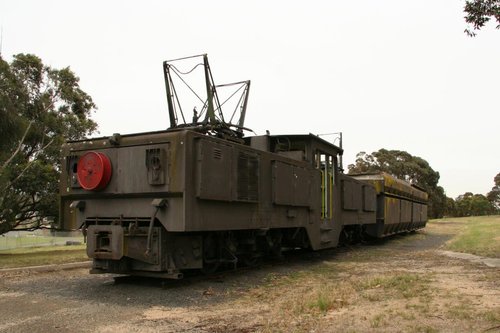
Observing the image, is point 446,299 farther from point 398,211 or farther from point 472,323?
point 398,211

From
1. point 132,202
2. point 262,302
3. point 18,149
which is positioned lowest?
point 262,302

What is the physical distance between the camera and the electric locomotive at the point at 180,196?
7.54 meters

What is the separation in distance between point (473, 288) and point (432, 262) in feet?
14.0

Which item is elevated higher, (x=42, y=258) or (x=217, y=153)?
(x=217, y=153)

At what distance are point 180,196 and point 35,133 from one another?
17436 mm

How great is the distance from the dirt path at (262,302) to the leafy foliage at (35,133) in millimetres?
12523

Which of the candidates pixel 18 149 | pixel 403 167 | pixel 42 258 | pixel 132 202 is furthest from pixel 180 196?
pixel 403 167

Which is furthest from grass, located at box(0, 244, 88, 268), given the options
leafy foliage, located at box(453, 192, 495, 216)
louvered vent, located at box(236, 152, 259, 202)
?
leafy foliage, located at box(453, 192, 495, 216)

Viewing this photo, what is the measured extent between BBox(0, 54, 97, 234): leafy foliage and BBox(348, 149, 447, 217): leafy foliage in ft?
122

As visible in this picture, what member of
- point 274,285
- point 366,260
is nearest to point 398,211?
point 366,260

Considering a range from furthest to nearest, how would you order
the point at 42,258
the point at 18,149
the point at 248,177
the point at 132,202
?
the point at 18,149 < the point at 42,258 < the point at 248,177 < the point at 132,202

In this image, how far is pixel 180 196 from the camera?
7422mm

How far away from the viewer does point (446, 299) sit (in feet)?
21.4

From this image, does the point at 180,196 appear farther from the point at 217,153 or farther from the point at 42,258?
the point at 42,258
